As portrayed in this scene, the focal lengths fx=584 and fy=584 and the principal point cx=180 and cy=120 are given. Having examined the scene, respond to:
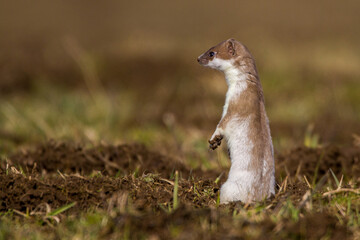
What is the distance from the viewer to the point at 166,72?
11102 mm

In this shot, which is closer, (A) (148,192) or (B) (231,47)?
(A) (148,192)

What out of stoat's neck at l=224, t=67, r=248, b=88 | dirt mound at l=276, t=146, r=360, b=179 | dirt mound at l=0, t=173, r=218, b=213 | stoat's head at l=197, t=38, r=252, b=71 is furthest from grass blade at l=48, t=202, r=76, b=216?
dirt mound at l=276, t=146, r=360, b=179

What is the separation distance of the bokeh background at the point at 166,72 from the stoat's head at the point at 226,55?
6.52ft

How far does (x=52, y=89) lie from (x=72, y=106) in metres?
1.55

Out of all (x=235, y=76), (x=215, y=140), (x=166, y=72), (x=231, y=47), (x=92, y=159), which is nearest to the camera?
(x=215, y=140)

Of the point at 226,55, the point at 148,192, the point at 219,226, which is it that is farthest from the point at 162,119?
the point at 219,226

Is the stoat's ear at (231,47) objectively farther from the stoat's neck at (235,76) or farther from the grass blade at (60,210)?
the grass blade at (60,210)

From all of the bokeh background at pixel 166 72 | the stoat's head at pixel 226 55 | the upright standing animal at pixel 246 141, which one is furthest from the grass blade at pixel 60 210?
the bokeh background at pixel 166 72

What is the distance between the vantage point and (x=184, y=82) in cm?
1045

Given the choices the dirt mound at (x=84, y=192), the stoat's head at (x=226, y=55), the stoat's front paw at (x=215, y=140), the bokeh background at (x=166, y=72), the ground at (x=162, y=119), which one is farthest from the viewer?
the bokeh background at (x=166, y=72)

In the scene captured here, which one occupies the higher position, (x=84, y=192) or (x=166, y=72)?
(x=84, y=192)

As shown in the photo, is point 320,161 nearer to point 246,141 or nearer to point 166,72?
point 246,141

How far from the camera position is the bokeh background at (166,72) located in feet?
25.1

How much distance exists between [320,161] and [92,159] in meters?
2.16
